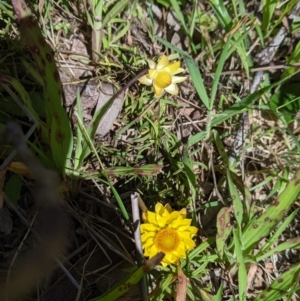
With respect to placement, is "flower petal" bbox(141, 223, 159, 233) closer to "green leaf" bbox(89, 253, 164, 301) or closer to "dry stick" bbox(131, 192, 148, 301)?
"dry stick" bbox(131, 192, 148, 301)

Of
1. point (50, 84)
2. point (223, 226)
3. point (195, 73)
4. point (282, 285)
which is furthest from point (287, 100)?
point (50, 84)

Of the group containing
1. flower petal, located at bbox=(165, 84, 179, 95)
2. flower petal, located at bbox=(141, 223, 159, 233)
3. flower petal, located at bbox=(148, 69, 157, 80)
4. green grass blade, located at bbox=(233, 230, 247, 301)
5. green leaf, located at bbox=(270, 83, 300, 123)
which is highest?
flower petal, located at bbox=(148, 69, 157, 80)

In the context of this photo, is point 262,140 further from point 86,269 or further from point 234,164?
point 86,269

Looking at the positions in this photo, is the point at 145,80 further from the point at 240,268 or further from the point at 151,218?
the point at 240,268

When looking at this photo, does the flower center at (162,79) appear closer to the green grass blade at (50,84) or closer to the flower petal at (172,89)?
the flower petal at (172,89)

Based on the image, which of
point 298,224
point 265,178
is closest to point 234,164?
point 265,178

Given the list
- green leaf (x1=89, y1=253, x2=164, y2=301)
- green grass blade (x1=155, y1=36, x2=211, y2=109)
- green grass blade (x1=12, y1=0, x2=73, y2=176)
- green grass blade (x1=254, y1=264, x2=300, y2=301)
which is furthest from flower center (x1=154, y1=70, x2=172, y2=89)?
green grass blade (x1=254, y1=264, x2=300, y2=301)
